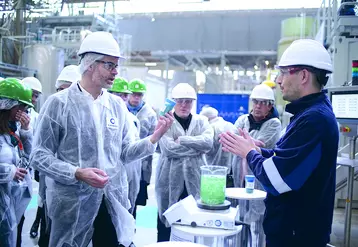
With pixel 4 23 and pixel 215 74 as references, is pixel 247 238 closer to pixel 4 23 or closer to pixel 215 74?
pixel 215 74

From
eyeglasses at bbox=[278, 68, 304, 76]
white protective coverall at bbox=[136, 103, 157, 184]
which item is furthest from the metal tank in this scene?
eyeglasses at bbox=[278, 68, 304, 76]

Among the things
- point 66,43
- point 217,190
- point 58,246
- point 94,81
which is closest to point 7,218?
point 58,246

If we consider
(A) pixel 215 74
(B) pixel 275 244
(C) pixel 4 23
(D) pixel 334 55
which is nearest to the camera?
(B) pixel 275 244

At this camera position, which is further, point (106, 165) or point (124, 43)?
point (124, 43)

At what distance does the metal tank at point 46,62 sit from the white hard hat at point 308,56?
670cm

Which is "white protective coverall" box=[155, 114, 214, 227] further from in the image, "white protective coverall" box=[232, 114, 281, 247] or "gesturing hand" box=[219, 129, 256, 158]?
"gesturing hand" box=[219, 129, 256, 158]

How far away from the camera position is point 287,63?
1.49 m

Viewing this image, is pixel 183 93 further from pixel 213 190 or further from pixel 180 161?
pixel 213 190

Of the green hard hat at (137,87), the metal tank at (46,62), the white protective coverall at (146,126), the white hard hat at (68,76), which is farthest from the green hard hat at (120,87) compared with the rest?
the metal tank at (46,62)

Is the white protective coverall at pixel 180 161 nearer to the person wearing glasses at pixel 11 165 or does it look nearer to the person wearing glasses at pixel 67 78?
the person wearing glasses at pixel 67 78

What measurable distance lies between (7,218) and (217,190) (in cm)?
112

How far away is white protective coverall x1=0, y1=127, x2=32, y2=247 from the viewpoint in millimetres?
1805

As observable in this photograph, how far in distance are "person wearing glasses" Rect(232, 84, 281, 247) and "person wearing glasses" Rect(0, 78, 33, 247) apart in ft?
5.85

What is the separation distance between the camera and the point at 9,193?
1.90 m
